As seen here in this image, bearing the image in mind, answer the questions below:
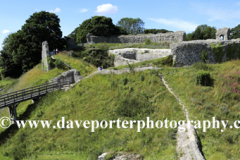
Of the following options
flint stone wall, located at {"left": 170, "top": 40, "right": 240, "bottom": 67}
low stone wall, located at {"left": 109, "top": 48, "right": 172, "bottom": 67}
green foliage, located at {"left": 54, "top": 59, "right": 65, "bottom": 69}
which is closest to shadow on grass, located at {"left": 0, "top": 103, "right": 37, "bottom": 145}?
green foliage, located at {"left": 54, "top": 59, "right": 65, "bottom": 69}

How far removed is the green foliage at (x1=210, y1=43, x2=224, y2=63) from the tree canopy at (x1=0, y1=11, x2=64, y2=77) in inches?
1110

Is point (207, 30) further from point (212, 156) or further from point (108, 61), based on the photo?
point (212, 156)

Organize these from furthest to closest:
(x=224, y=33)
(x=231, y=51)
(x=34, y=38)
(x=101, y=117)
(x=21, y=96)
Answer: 1. (x=34, y=38)
2. (x=224, y=33)
3. (x=21, y=96)
4. (x=231, y=51)
5. (x=101, y=117)

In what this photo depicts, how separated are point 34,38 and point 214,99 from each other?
3230 centimetres

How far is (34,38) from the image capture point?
1371 inches

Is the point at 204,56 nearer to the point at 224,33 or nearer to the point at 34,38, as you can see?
the point at 224,33

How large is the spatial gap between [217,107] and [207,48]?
6.95 meters

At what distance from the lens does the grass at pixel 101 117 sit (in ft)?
36.2

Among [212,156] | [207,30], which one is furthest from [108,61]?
[207,30]

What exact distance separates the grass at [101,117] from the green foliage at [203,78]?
2.47 meters

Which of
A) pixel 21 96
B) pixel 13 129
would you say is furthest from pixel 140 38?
pixel 13 129

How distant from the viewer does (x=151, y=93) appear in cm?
1477

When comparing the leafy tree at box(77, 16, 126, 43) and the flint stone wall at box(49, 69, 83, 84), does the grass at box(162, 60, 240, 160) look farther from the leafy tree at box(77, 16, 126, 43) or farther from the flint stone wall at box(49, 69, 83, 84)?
the leafy tree at box(77, 16, 126, 43)

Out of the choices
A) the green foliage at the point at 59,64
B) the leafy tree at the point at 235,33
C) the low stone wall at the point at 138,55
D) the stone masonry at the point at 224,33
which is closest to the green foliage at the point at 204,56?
the low stone wall at the point at 138,55
